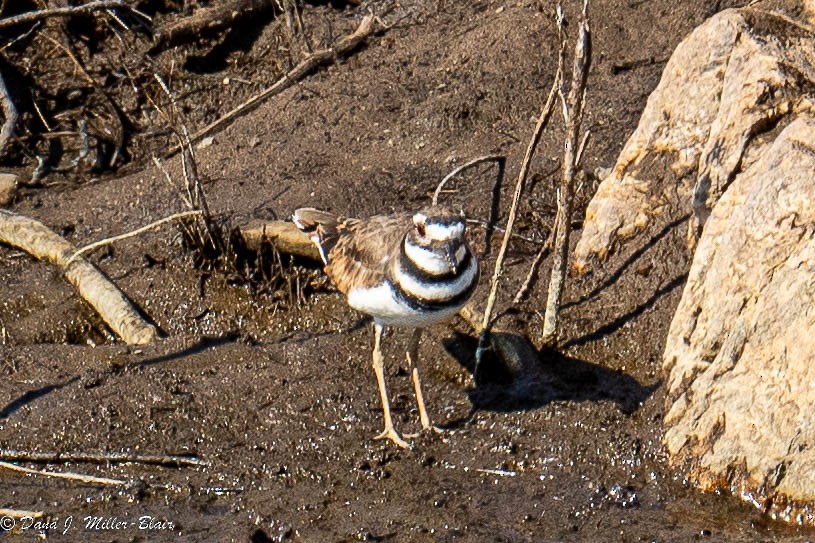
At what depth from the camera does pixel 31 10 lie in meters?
8.80

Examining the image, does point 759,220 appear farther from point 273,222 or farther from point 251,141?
point 251,141

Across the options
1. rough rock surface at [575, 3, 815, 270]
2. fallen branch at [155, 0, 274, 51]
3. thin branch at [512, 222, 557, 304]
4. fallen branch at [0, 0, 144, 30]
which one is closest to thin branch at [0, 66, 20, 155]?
fallen branch at [0, 0, 144, 30]

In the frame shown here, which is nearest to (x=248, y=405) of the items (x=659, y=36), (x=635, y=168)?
(x=635, y=168)

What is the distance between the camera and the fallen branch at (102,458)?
18.1 feet

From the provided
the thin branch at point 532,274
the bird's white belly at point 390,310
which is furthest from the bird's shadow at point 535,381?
the bird's white belly at point 390,310

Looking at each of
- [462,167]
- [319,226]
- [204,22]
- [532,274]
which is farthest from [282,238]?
[204,22]

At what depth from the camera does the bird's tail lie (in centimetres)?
630

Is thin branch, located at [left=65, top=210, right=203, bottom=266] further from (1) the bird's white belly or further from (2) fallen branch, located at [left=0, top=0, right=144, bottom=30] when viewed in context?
(2) fallen branch, located at [left=0, top=0, right=144, bottom=30]

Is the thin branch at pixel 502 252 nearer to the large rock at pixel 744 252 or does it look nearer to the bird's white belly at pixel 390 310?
the bird's white belly at pixel 390 310

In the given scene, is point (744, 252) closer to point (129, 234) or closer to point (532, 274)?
point (532, 274)

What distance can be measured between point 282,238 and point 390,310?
1.42 m

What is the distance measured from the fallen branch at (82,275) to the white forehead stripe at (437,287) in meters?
1.65

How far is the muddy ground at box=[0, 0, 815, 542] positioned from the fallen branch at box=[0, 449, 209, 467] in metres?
0.04

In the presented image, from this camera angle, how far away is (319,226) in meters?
6.34
